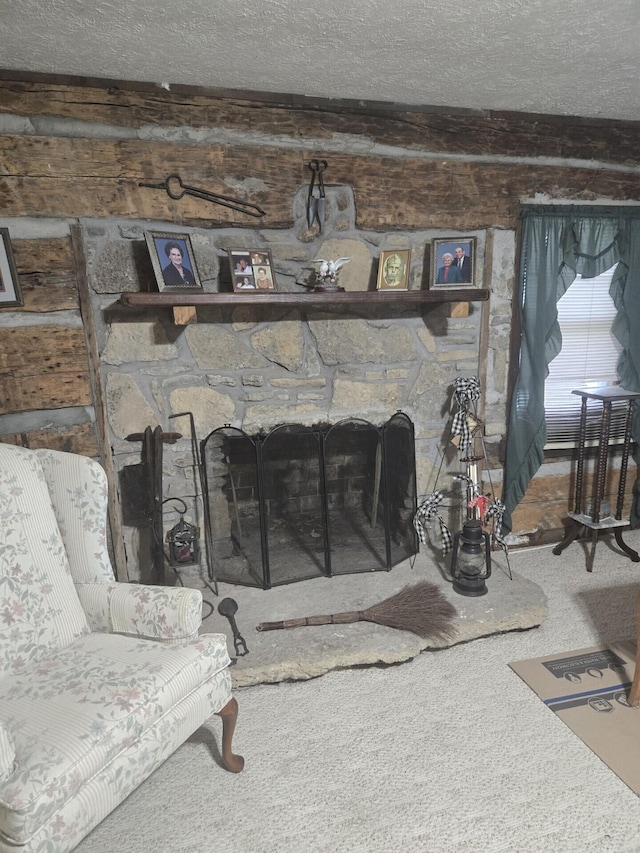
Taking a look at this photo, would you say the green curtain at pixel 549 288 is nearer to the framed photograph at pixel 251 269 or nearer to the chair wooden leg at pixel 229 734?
the framed photograph at pixel 251 269

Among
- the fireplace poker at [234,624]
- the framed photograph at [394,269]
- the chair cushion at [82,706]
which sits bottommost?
the fireplace poker at [234,624]

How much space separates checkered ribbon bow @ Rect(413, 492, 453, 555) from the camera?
273 cm

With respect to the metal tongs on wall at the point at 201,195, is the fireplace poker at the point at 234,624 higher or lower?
lower

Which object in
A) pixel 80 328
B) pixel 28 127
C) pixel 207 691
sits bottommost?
pixel 207 691

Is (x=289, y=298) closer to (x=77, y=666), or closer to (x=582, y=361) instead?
(x=77, y=666)

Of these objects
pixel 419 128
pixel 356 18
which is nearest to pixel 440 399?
pixel 419 128

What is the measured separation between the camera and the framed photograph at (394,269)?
8.63ft

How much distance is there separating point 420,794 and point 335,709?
44 cm

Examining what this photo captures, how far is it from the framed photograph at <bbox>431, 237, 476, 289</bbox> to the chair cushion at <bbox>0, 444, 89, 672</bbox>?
6.19ft

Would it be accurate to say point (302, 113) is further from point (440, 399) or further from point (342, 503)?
point (342, 503)

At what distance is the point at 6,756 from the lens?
1.24 metres

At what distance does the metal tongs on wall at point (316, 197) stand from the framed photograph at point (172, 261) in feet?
1.86

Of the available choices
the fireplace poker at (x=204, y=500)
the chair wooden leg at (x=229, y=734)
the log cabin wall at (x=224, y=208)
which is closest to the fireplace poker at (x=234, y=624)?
the fireplace poker at (x=204, y=500)

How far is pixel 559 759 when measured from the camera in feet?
5.90
